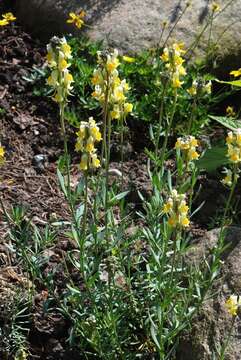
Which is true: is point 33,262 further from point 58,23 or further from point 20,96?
point 58,23

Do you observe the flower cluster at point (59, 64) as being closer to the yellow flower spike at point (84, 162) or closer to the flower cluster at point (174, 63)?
the yellow flower spike at point (84, 162)

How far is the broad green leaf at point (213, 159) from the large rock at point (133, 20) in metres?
1.54

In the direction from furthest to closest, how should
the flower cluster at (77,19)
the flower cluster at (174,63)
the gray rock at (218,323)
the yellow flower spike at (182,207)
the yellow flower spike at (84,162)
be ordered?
the flower cluster at (77,19)
the gray rock at (218,323)
the flower cluster at (174,63)
the yellow flower spike at (84,162)
the yellow flower spike at (182,207)

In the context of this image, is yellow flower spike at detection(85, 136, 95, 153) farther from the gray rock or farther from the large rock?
the large rock

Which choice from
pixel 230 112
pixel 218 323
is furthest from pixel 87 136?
pixel 230 112

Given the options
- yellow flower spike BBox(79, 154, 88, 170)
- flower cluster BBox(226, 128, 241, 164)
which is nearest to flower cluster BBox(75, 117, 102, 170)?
yellow flower spike BBox(79, 154, 88, 170)

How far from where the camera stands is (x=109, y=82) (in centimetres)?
276

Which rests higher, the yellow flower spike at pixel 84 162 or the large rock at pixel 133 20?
the yellow flower spike at pixel 84 162

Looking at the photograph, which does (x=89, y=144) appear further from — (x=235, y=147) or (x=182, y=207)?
(x=235, y=147)

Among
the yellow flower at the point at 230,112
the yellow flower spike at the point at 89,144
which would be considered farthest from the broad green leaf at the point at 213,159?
the yellow flower spike at the point at 89,144

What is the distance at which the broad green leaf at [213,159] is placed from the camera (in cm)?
391

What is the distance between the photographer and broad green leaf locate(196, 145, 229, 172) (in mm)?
3908

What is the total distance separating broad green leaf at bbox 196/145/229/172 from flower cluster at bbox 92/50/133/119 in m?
1.04

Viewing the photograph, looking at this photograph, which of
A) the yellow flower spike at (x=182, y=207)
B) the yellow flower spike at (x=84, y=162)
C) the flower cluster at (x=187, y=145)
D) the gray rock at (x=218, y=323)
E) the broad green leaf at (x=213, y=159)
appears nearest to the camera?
the yellow flower spike at (x=182, y=207)
